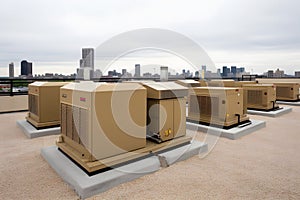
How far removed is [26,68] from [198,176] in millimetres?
7662

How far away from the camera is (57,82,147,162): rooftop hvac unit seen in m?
2.23

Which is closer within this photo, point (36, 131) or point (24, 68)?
point (36, 131)

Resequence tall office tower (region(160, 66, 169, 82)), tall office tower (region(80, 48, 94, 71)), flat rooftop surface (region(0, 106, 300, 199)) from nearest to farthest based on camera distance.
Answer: flat rooftop surface (region(0, 106, 300, 199))
tall office tower (region(80, 48, 94, 71))
tall office tower (region(160, 66, 169, 82))

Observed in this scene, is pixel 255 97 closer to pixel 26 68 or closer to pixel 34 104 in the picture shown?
pixel 34 104

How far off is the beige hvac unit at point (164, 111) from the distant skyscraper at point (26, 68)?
616cm

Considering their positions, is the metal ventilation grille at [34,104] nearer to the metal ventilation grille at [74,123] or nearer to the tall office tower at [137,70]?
the metal ventilation grille at [74,123]

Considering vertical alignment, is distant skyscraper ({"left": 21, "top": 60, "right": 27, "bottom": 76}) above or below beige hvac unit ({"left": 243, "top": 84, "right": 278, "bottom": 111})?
above

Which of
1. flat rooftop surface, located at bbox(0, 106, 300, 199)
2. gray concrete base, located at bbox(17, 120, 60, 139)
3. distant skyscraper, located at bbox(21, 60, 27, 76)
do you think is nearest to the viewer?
flat rooftop surface, located at bbox(0, 106, 300, 199)

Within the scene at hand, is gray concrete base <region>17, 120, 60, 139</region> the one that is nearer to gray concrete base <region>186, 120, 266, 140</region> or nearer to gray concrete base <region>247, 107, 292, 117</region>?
gray concrete base <region>186, 120, 266, 140</region>

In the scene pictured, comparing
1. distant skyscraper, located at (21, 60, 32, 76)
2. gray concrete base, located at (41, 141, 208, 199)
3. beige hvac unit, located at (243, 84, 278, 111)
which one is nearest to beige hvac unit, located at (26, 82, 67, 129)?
gray concrete base, located at (41, 141, 208, 199)

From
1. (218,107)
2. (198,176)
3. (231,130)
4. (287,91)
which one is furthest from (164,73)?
(287,91)

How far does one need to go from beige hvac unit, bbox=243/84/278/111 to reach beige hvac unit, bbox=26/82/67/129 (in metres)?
5.07

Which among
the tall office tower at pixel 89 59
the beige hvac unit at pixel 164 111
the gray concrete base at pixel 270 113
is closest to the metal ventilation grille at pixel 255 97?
the gray concrete base at pixel 270 113

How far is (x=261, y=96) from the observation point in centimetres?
651
